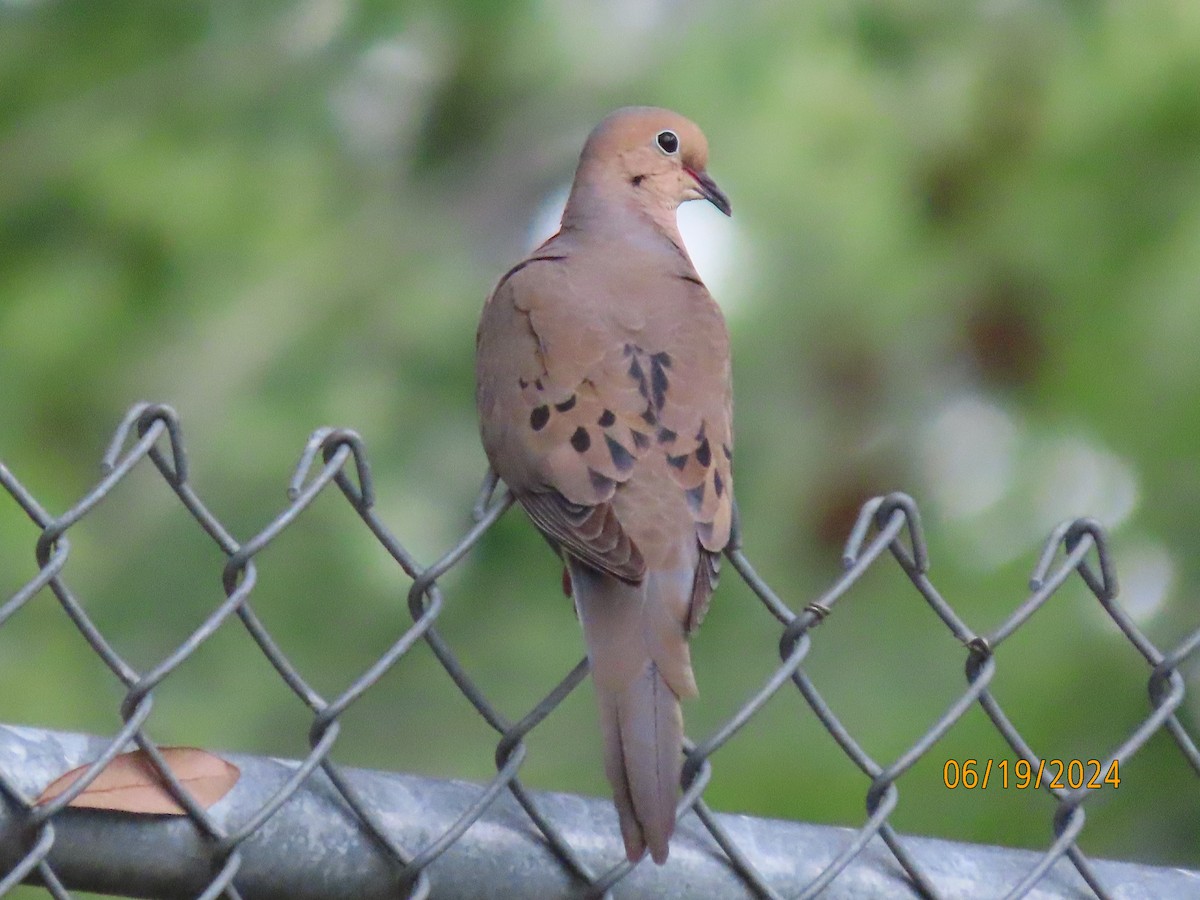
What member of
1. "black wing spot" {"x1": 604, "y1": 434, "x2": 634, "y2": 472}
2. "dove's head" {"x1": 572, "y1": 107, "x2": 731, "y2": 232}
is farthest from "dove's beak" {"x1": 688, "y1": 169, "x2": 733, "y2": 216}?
"black wing spot" {"x1": 604, "y1": 434, "x2": 634, "y2": 472}

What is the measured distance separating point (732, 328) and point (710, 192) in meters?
0.55

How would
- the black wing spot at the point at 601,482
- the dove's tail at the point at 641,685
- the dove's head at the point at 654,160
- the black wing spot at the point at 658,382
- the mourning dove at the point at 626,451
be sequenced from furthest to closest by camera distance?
the dove's head at the point at 654,160 → the black wing spot at the point at 658,382 → the black wing spot at the point at 601,482 → the mourning dove at the point at 626,451 → the dove's tail at the point at 641,685

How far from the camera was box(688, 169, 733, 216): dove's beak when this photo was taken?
154 inches

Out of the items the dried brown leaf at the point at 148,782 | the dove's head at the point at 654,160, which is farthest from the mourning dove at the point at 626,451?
the dried brown leaf at the point at 148,782

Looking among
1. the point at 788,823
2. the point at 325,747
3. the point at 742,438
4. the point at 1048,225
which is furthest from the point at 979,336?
the point at 325,747

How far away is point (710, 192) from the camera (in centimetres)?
392

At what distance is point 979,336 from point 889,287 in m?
0.67

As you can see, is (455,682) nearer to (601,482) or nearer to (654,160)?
(601,482)

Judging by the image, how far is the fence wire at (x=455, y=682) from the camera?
164 cm

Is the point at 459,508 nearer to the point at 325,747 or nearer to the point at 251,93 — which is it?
the point at 251,93

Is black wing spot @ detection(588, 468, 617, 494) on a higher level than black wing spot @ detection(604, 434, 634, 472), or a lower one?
lower

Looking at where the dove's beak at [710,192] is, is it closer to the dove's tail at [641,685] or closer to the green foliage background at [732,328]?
the green foliage background at [732,328]

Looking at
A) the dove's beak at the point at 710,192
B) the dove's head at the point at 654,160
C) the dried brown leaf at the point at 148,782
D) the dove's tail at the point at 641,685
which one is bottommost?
the dove's tail at the point at 641,685

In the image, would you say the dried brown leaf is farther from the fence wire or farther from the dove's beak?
the dove's beak
